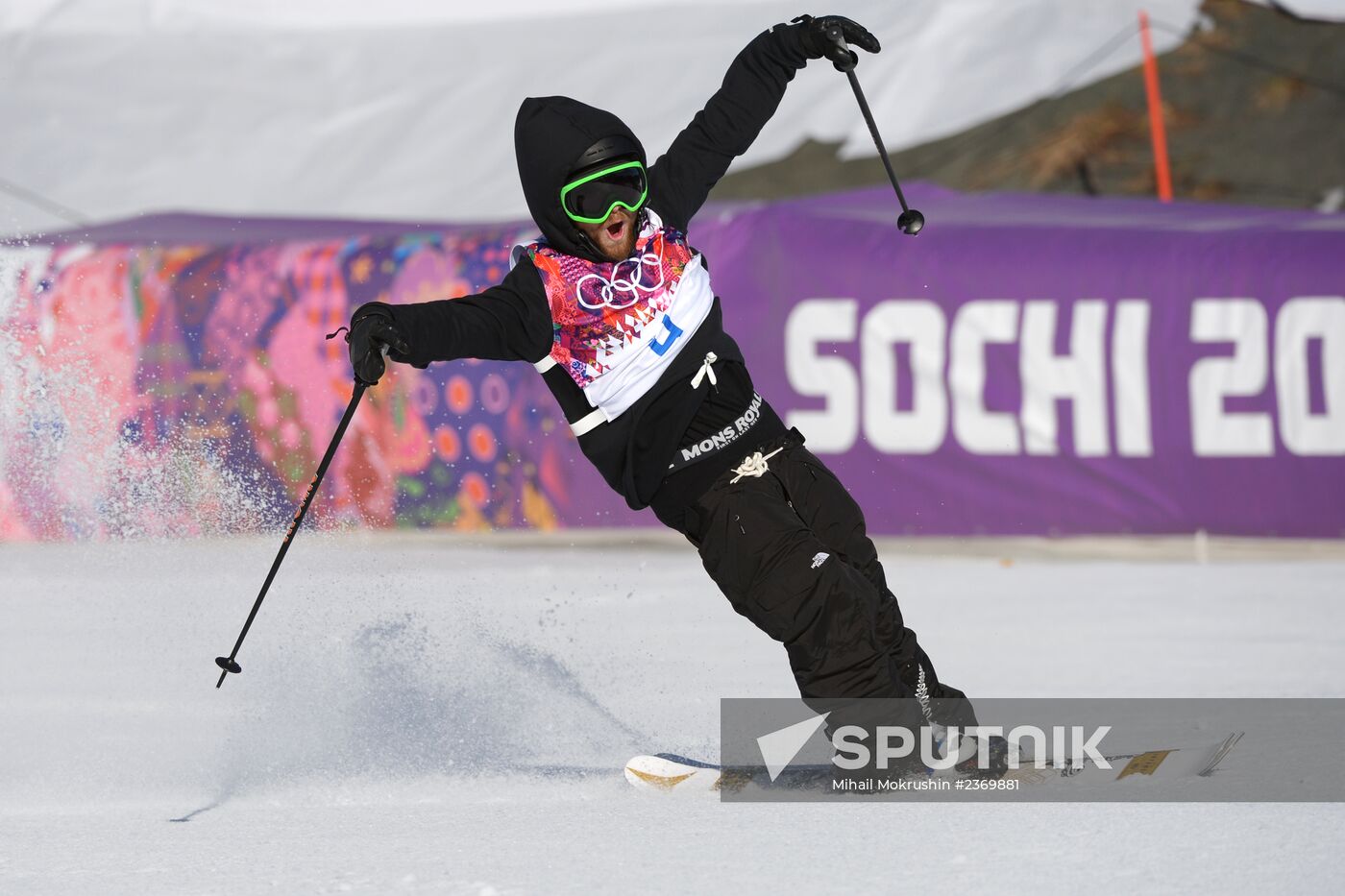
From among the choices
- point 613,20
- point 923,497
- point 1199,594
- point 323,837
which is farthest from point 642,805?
point 613,20

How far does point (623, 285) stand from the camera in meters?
3.95

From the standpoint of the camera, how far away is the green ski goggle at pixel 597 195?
3.87 m

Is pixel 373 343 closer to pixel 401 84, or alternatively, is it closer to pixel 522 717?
pixel 522 717

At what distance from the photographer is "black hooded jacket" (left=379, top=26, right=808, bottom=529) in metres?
3.76

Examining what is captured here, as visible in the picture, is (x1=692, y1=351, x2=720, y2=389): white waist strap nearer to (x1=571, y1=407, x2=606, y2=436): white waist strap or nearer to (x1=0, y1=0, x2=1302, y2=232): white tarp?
(x1=571, y1=407, x2=606, y2=436): white waist strap

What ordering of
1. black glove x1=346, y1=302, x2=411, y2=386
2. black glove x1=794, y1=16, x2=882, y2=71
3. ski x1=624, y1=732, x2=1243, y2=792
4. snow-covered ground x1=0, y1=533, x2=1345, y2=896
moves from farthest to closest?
1. black glove x1=794, y1=16, x2=882, y2=71
2. ski x1=624, y1=732, x2=1243, y2=792
3. black glove x1=346, y1=302, x2=411, y2=386
4. snow-covered ground x1=0, y1=533, x2=1345, y2=896

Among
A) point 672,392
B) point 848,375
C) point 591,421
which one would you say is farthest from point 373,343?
point 848,375

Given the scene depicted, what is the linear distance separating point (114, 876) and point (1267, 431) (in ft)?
24.9

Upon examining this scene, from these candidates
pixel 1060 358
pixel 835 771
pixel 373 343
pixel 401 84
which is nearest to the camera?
pixel 373 343

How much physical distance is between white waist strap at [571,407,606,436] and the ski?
2.56 feet

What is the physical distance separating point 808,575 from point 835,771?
1.54 feet

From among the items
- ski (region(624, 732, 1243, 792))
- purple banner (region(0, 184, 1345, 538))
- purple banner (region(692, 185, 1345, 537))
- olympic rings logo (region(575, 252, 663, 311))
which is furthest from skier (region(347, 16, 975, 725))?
purple banner (region(692, 185, 1345, 537))

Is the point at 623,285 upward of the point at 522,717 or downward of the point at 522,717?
upward

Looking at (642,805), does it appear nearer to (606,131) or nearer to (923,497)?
(606,131)
